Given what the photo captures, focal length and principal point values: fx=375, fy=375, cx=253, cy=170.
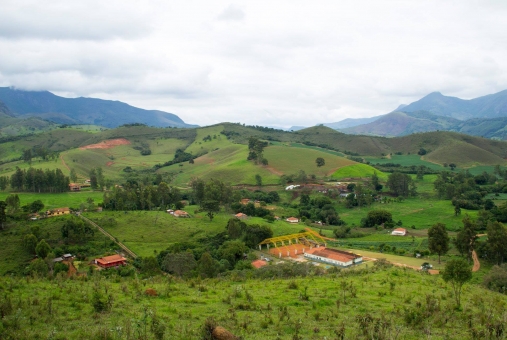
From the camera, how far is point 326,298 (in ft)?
54.5

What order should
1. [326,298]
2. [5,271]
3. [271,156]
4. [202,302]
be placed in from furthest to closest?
[271,156], [5,271], [326,298], [202,302]

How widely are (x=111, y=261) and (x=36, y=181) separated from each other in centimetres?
4338

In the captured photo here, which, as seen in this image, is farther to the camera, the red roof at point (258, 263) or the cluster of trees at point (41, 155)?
the cluster of trees at point (41, 155)

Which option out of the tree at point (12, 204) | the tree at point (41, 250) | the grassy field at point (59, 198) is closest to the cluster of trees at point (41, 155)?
the grassy field at point (59, 198)

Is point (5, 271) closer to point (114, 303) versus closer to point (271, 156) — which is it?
point (114, 303)

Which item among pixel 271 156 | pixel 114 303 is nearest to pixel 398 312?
pixel 114 303

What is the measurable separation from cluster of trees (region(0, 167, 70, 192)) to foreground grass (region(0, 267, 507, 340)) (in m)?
60.5

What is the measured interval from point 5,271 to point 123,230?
14847 mm

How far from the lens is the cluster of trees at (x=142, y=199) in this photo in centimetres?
5875

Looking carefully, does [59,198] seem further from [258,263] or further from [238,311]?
[238,311]

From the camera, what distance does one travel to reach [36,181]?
70.2 meters

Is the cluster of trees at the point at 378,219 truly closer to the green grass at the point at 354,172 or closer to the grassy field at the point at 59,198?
the green grass at the point at 354,172

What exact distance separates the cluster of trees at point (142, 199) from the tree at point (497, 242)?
45.1 meters

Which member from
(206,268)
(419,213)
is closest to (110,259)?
(206,268)
